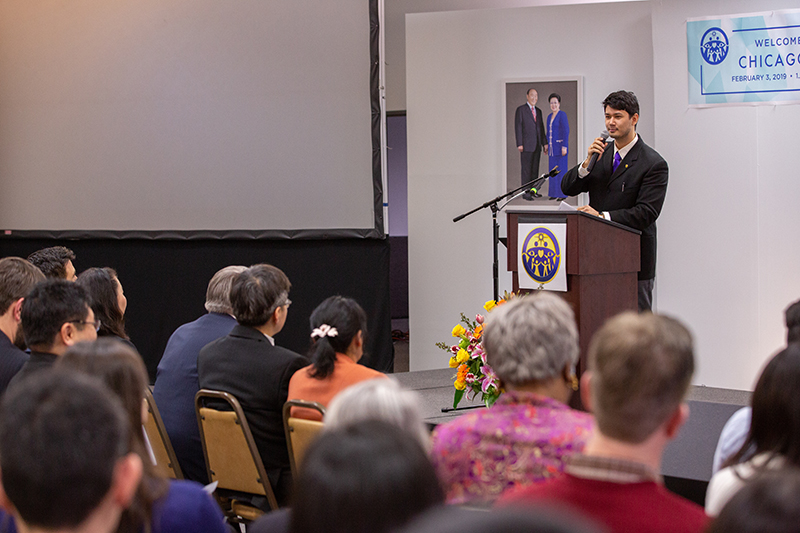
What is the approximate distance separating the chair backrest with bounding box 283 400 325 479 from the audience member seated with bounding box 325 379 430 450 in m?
0.94

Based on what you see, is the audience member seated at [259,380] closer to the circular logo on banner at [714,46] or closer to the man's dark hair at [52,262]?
the man's dark hair at [52,262]

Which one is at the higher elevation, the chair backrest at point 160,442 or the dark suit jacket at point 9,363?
the dark suit jacket at point 9,363

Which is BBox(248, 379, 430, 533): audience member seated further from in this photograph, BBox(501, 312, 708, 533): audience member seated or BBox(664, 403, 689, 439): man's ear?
BBox(664, 403, 689, 439): man's ear

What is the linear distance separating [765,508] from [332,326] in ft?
6.99

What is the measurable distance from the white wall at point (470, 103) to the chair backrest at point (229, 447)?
3707 mm

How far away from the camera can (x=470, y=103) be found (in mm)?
6277

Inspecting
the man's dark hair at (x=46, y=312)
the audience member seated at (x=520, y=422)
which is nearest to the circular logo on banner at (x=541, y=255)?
the audience member seated at (x=520, y=422)

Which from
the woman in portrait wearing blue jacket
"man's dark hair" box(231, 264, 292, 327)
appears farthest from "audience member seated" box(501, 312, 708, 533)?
the woman in portrait wearing blue jacket

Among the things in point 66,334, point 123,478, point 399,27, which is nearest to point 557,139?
point 399,27

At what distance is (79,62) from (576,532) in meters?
7.10

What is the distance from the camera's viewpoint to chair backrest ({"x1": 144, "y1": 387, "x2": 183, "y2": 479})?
2910mm

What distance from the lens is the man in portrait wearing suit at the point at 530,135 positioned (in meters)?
6.14

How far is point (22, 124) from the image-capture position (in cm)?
691

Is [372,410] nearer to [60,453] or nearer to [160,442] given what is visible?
[60,453]
